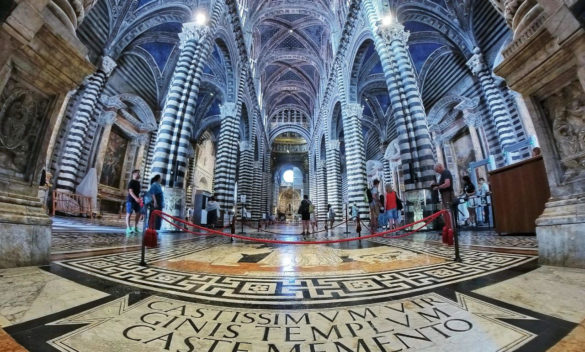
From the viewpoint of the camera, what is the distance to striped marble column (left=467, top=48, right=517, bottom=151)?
941 cm

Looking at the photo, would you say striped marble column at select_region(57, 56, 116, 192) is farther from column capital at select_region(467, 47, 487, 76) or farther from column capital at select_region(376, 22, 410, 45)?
column capital at select_region(467, 47, 487, 76)

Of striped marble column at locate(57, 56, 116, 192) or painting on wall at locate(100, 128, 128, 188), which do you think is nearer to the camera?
striped marble column at locate(57, 56, 116, 192)

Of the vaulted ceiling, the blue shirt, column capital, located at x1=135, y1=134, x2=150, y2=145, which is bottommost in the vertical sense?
the blue shirt

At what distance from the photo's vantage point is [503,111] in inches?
379

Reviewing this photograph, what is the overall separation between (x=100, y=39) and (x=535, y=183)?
17093mm

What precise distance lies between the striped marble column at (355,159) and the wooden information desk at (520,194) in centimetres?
691

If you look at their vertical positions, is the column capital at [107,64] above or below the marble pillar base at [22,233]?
above

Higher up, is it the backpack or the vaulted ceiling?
the vaulted ceiling

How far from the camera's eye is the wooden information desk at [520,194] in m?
3.71

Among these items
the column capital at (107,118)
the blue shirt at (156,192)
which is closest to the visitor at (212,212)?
the blue shirt at (156,192)

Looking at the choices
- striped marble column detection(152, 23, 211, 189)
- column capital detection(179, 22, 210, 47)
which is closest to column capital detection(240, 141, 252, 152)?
striped marble column detection(152, 23, 211, 189)

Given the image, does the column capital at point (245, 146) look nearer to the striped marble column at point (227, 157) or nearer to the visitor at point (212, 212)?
the striped marble column at point (227, 157)

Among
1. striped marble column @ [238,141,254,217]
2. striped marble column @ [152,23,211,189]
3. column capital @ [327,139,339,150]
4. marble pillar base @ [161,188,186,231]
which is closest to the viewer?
marble pillar base @ [161,188,186,231]

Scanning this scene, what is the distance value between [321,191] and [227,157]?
11301 millimetres
